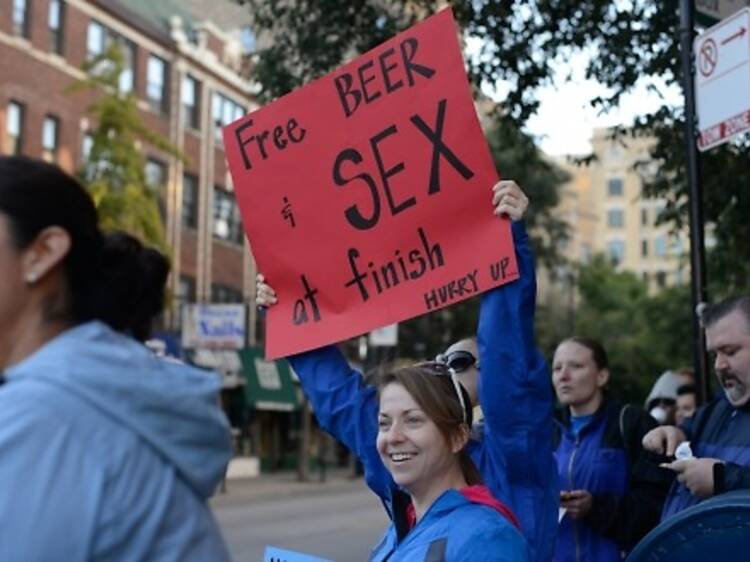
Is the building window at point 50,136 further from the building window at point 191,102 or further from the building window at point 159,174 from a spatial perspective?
the building window at point 191,102

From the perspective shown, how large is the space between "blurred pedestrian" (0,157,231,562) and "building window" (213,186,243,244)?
3908 cm

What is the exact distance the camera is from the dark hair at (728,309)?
14.4 ft

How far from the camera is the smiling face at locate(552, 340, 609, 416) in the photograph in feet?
17.7

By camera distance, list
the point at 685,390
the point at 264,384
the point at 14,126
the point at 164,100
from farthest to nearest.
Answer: the point at 264,384 < the point at 164,100 < the point at 14,126 < the point at 685,390

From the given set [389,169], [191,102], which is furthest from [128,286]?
[191,102]

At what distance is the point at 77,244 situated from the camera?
2070 mm

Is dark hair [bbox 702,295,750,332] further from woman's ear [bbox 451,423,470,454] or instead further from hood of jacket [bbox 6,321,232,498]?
hood of jacket [bbox 6,321,232,498]

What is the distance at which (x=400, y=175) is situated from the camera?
4195 mm

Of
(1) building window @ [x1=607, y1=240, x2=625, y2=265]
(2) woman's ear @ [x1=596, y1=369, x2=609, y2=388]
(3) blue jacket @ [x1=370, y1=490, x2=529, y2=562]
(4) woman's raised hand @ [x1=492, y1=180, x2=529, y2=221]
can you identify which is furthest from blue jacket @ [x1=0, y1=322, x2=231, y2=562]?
(1) building window @ [x1=607, y1=240, x2=625, y2=265]

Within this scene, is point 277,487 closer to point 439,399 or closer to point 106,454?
point 439,399

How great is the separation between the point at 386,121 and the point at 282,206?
522mm

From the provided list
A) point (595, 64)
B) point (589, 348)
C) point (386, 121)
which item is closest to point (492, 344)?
point (386, 121)

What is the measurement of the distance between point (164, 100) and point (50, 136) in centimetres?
695

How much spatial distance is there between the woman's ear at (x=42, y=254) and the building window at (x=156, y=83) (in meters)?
35.5
